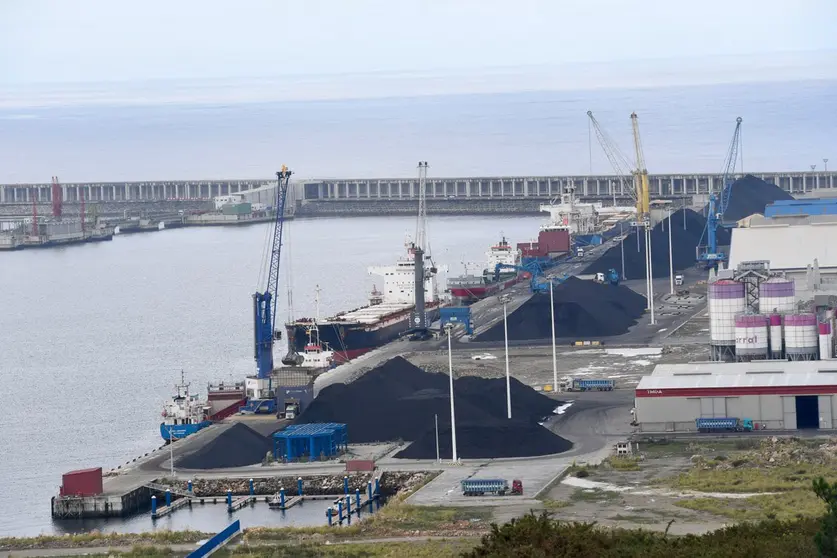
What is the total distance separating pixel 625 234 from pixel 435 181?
130 feet

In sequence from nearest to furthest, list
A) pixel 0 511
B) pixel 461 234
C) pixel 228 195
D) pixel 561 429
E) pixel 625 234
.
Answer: pixel 0 511 < pixel 561 429 < pixel 625 234 < pixel 461 234 < pixel 228 195

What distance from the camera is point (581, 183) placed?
418 ft

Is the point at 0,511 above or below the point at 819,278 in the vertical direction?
below

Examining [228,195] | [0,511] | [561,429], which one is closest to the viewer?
[0,511]

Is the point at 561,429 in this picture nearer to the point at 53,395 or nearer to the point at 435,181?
the point at 53,395

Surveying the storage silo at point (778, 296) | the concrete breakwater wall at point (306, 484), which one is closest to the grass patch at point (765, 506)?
the concrete breakwater wall at point (306, 484)

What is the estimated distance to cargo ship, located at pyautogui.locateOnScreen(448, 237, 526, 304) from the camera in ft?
239

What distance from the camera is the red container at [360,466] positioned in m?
37.1

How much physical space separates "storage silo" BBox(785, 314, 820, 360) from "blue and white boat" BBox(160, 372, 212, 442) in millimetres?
14864

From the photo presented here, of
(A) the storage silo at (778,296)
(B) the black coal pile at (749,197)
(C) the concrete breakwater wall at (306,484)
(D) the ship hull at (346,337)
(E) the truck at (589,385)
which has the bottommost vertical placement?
(C) the concrete breakwater wall at (306,484)

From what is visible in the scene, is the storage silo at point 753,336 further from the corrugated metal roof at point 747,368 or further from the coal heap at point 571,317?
the coal heap at point 571,317

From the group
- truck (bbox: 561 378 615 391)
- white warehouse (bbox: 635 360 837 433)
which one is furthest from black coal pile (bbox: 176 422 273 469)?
truck (bbox: 561 378 615 391)

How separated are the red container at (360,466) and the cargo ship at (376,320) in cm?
1955

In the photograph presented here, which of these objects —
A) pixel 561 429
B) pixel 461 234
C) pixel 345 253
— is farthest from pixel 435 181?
pixel 561 429
